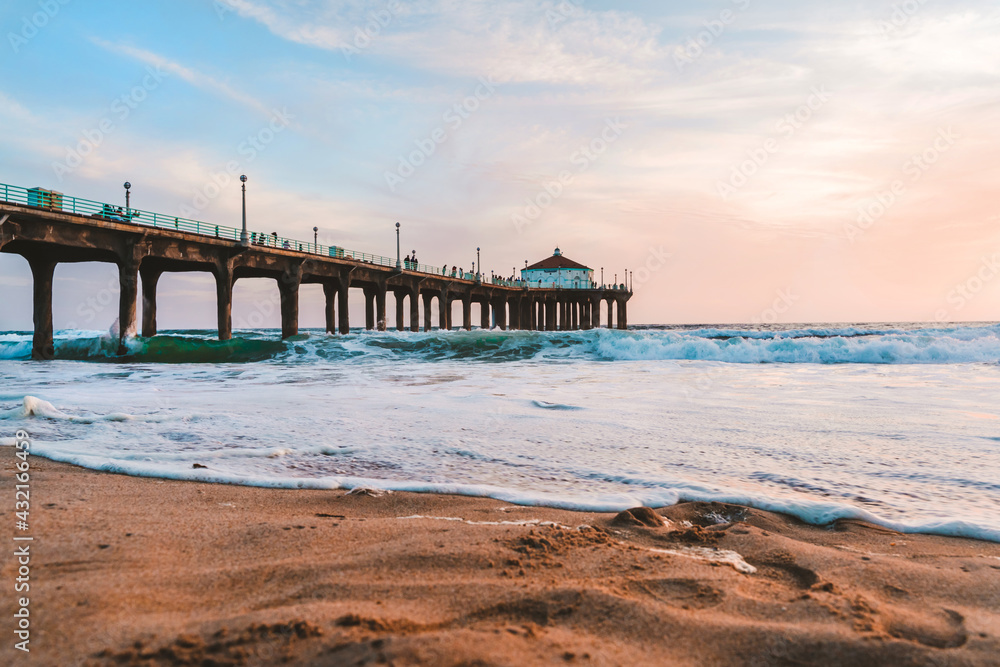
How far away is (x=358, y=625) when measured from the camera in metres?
1.74

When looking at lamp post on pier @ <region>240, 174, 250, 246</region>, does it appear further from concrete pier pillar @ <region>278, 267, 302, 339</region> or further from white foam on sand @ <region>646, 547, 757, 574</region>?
white foam on sand @ <region>646, 547, 757, 574</region>

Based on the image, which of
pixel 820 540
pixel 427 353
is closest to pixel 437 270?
pixel 427 353

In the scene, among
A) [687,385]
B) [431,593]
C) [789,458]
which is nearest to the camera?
[431,593]

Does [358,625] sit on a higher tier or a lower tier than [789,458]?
higher

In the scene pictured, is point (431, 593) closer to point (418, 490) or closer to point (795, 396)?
point (418, 490)

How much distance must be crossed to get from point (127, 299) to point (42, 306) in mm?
4093

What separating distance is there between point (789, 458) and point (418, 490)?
11.0 feet

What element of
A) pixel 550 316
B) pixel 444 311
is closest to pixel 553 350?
pixel 444 311

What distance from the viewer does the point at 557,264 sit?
Result: 83.2 meters

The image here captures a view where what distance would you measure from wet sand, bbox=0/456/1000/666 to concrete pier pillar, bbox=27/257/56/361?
26.1 m

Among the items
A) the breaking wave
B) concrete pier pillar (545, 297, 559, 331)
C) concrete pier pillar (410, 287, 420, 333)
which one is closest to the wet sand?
the breaking wave

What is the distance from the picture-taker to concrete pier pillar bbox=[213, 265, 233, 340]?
2759 centimetres

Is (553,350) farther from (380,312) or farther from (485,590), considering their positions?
(485,590)

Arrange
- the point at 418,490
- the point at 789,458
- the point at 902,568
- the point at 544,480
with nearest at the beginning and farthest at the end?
the point at 902,568, the point at 418,490, the point at 544,480, the point at 789,458
